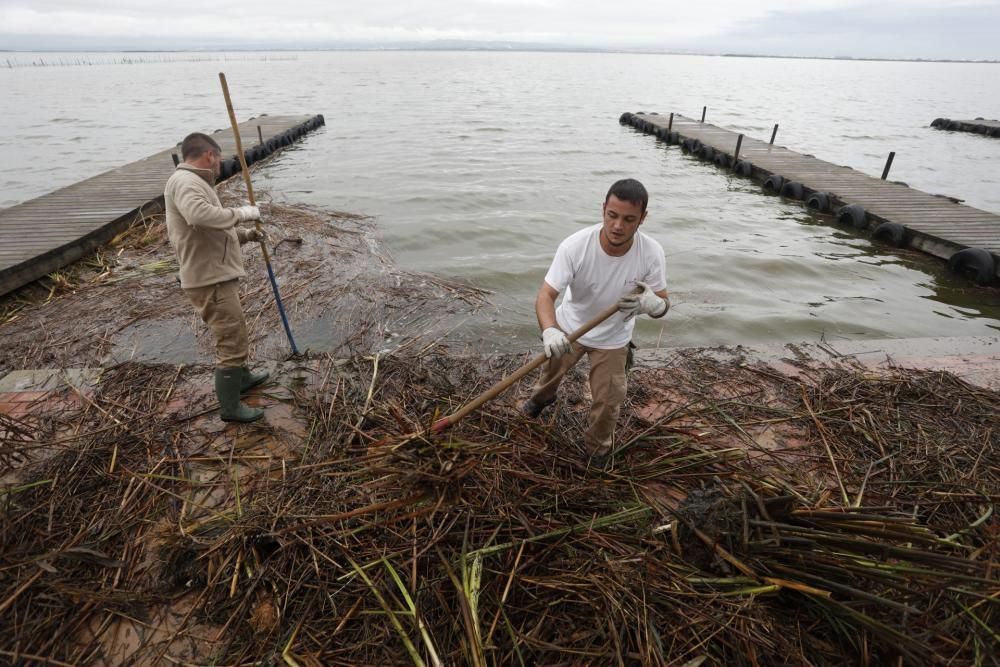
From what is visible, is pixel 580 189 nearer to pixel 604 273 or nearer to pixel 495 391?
pixel 604 273

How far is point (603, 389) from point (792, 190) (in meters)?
11.7

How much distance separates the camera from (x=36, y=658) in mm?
1960

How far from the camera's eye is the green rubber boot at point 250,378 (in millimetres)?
3782

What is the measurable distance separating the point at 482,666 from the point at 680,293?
6.29 meters

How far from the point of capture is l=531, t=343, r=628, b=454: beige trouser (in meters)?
3.00

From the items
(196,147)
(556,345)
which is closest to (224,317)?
(196,147)

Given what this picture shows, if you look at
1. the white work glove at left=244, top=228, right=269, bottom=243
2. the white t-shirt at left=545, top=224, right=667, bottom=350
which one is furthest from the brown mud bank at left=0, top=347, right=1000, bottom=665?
the white work glove at left=244, top=228, right=269, bottom=243

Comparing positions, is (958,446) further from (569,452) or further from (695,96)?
(695,96)

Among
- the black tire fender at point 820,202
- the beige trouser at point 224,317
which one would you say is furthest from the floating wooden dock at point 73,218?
the black tire fender at point 820,202

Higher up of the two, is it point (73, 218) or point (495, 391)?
point (495, 391)

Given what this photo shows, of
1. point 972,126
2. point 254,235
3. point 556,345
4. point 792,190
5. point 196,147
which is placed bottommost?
point 972,126

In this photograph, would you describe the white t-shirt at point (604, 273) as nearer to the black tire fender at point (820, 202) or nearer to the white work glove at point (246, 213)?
the white work glove at point (246, 213)

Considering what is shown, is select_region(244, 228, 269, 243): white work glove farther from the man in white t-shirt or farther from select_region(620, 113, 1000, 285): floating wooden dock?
select_region(620, 113, 1000, 285): floating wooden dock

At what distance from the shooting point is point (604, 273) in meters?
2.89
